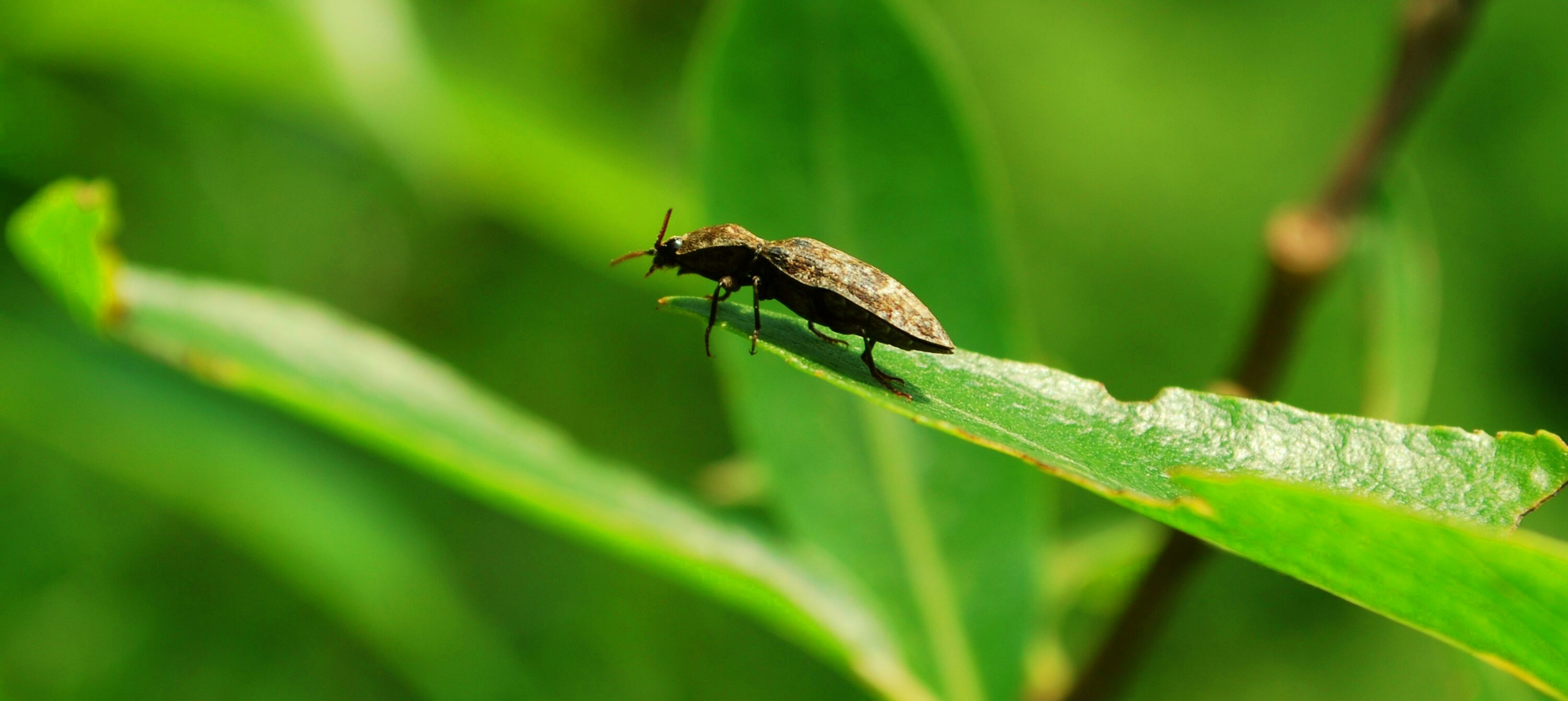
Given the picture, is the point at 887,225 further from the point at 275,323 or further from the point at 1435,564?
the point at 1435,564

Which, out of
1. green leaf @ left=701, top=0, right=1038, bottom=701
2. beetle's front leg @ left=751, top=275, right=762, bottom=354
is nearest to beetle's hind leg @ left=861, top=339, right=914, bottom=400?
beetle's front leg @ left=751, top=275, right=762, bottom=354

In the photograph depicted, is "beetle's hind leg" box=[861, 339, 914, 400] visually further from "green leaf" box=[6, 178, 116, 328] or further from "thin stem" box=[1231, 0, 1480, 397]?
"green leaf" box=[6, 178, 116, 328]

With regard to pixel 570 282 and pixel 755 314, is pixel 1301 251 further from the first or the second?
pixel 570 282

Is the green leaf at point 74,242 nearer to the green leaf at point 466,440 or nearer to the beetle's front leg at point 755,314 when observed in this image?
the green leaf at point 466,440

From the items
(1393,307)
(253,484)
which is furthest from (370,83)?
(1393,307)

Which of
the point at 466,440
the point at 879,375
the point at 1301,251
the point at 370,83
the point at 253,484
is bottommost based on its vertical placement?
the point at 253,484

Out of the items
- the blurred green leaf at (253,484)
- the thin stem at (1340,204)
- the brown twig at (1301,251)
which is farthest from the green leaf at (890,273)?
the blurred green leaf at (253,484)
